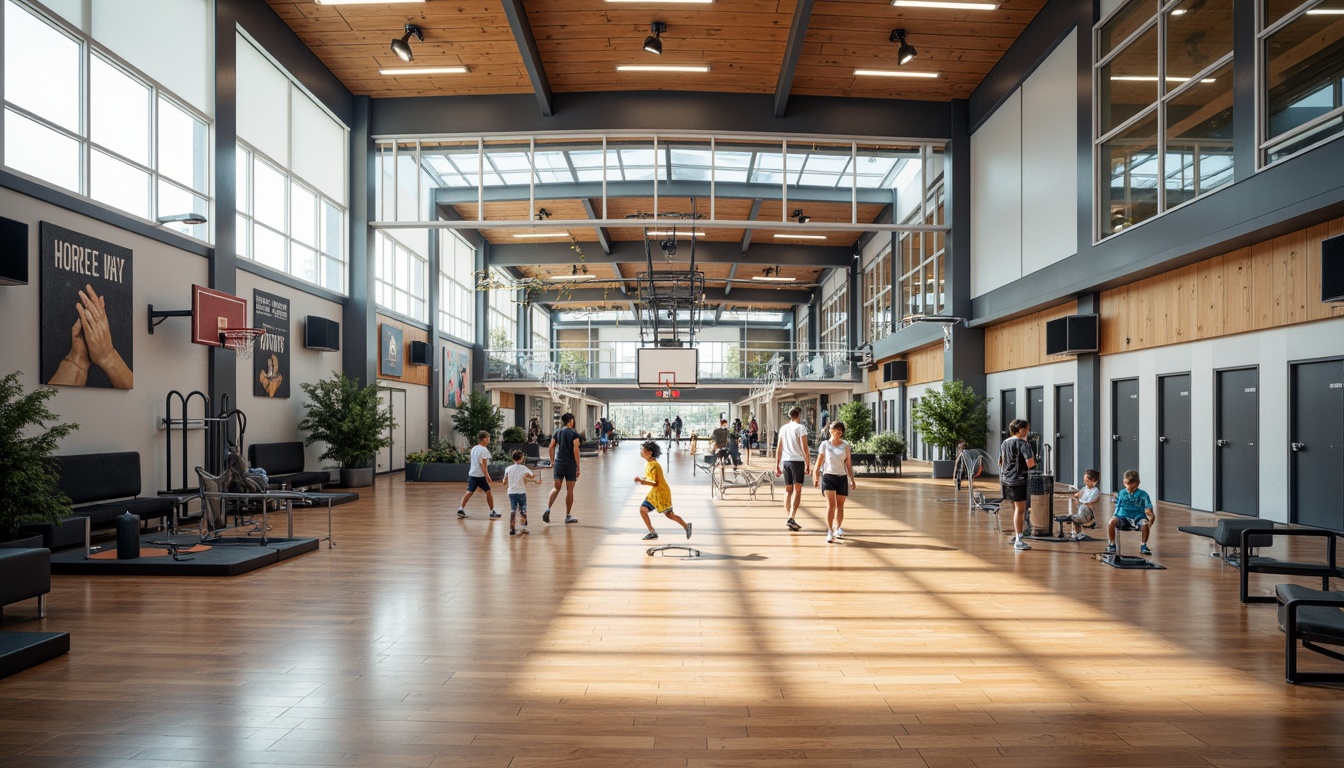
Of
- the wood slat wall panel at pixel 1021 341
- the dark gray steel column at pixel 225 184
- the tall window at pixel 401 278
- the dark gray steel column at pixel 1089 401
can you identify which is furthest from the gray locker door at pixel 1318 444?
the tall window at pixel 401 278

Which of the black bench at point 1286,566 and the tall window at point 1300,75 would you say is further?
the tall window at point 1300,75

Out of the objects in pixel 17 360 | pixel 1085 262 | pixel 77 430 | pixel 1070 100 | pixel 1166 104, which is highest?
pixel 1070 100

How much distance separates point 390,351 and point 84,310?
10.1 m

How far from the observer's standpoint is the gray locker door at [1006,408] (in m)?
17.4

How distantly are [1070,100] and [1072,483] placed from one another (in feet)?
22.9

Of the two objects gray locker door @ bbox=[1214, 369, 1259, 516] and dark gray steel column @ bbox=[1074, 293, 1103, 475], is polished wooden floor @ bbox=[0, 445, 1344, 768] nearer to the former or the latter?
gray locker door @ bbox=[1214, 369, 1259, 516]

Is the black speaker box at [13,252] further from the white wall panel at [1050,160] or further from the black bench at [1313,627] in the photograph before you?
the white wall panel at [1050,160]

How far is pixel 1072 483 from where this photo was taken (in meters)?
14.8

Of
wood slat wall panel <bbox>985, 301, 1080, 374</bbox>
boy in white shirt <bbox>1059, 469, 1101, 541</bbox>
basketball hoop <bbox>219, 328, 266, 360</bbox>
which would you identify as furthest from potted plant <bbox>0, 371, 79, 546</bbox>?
wood slat wall panel <bbox>985, 301, 1080, 374</bbox>

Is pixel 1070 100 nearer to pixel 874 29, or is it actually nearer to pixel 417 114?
pixel 874 29

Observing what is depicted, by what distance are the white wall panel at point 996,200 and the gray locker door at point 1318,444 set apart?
714cm

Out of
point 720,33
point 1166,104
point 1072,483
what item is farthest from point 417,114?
point 1072,483

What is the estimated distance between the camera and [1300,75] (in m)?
8.62

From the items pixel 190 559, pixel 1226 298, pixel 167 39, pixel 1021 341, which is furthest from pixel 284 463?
pixel 1226 298
